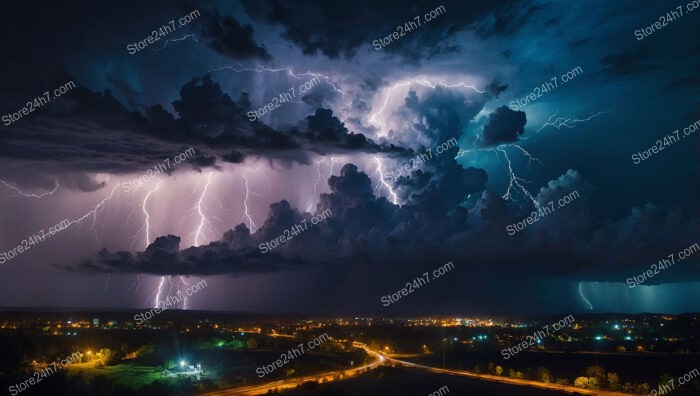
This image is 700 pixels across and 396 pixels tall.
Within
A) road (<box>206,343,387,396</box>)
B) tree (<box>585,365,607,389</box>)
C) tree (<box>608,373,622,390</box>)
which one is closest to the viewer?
road (<box>206,343,387,396</box>)

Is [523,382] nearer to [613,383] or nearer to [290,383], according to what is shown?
[613,383]

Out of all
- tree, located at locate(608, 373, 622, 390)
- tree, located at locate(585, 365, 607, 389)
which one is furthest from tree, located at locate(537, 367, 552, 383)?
tree, located at locate(608, 373, 622, 390)

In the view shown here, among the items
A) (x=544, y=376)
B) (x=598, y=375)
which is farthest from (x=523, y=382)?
(x=598, y=375)

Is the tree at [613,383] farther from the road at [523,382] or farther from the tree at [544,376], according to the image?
the tree at [544,376]

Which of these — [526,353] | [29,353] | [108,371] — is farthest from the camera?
[526,353]

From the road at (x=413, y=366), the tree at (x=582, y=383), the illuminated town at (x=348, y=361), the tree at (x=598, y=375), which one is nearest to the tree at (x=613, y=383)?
the illuminated town at (x=348, y=361)

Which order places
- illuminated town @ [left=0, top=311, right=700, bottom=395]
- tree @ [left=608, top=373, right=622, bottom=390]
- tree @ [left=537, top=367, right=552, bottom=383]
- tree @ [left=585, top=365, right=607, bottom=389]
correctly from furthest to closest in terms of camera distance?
tree @ [left=537, top=367, right=552, bottom=383] < tree @ [left=585, top=365, right=607, bottom=389] < tree @ [left=608, top=373, right=622, bottom=390] < illuminated town @ [left=0, top=311, right=700, bottom=395]

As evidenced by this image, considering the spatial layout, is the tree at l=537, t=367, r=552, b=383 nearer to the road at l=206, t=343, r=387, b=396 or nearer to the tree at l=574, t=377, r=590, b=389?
the tree at l=574, t=377, r=590, b=389

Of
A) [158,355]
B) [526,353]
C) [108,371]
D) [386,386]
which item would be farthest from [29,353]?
[526,353]

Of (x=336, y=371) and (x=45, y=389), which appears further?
(x=336, y=371)

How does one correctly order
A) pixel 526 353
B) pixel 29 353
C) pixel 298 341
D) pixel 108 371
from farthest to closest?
pixel 298 341 → pixel 526 353 → pixel 29 353 → pixel 108 371

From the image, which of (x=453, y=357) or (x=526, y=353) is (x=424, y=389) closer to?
(x=453, y=357)
